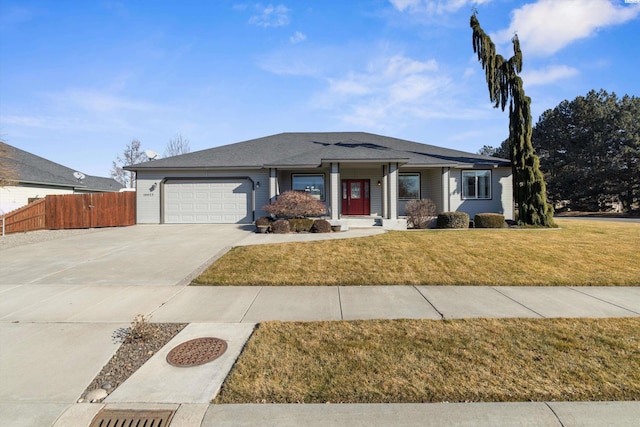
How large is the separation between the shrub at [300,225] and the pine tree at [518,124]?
1092 cm

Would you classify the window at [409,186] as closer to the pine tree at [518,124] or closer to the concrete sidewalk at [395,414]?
the pine tree at [518,124]

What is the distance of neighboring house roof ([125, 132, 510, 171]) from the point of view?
14.6 m

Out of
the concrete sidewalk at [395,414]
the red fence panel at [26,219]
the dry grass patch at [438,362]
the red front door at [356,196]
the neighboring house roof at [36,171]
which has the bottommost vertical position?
the concrete sidewalk at [395,414]

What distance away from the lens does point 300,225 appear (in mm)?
12656

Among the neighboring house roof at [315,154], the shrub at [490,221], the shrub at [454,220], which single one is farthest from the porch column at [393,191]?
the shrub at [490,221]

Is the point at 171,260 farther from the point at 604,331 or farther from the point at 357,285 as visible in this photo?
the point at 604,331

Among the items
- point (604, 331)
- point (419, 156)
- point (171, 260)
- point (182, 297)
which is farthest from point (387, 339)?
point (419, 156)

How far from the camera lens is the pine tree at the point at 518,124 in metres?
14.6

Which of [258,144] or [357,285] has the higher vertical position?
[258,144]

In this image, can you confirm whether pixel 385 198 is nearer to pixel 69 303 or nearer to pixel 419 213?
pixel 419 213

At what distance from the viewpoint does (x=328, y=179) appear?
16.6 meters

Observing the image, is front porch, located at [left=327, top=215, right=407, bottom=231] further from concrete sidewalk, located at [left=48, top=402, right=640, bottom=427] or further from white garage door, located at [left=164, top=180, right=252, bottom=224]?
concrete sidewalk, located at [left=48, top=402, right=640, bottom=427]

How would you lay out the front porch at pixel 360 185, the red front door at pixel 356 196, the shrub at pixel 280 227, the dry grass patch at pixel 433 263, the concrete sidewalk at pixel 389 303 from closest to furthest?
the concrete sidewalk at pixel 389 303
the dry grass patch at pixel 433 263
the shrub at pixel 280 227
the front porch at pixel 360 185
the red front door at pixel 356 196

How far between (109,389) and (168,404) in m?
0.73
